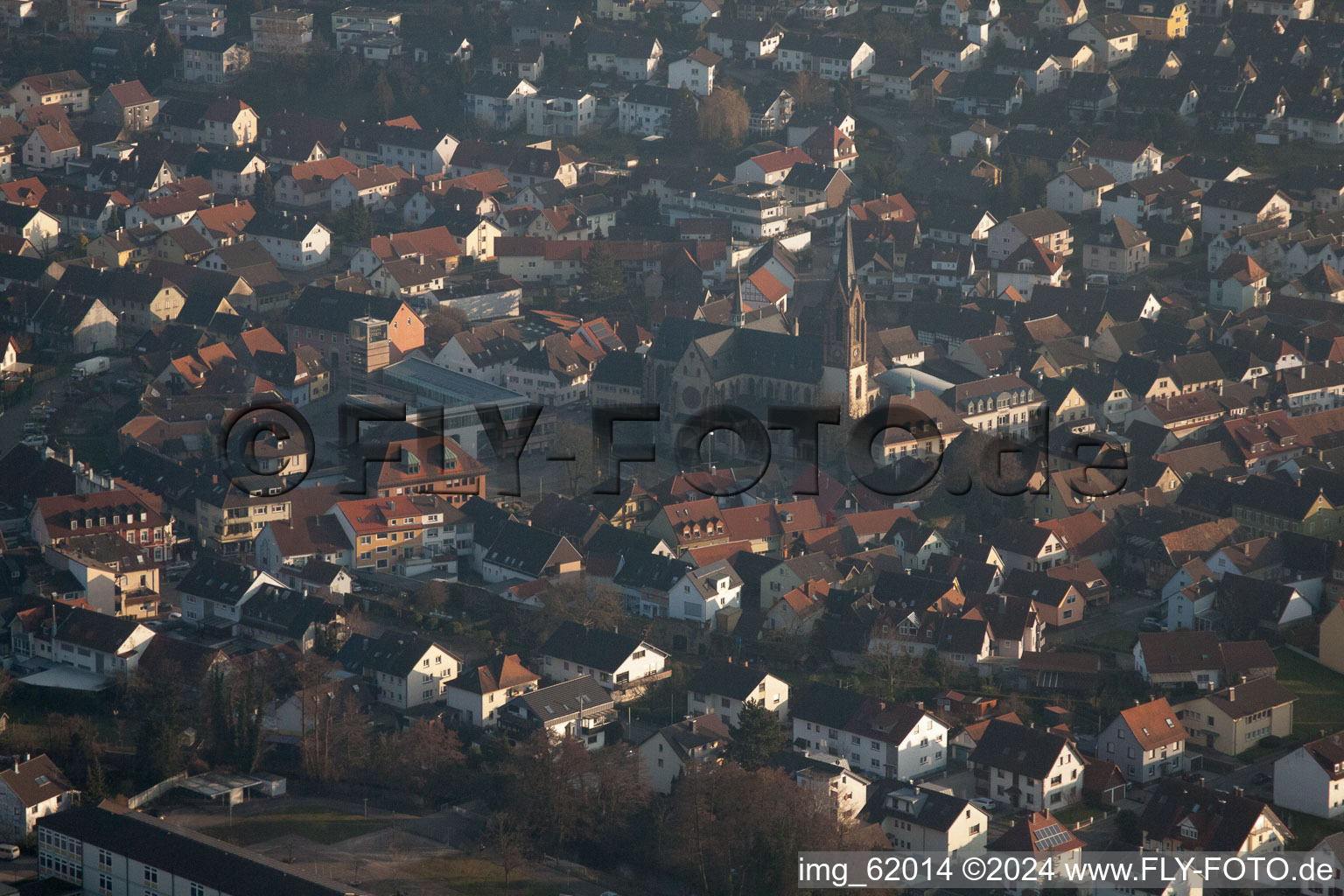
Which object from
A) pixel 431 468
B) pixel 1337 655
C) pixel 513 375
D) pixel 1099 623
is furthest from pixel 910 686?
pixel 513 375

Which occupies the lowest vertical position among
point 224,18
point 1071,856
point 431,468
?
point 1071,856

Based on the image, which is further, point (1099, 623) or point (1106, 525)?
point (1106, 525)

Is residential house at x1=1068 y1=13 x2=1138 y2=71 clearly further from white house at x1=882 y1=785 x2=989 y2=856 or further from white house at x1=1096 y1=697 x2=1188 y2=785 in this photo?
white house at x1=882 y1=785 x2=989 y2=856

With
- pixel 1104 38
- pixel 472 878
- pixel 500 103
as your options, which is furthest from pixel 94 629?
pixel 1104 38

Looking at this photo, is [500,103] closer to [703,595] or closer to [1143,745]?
[703,595]

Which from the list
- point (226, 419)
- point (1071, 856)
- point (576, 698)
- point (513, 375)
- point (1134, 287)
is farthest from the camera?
point (1134, 287)

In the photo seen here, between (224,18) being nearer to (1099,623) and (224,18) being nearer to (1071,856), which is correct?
(1099,623)
